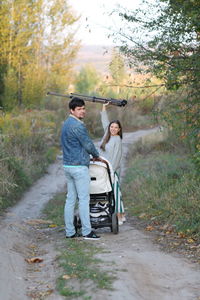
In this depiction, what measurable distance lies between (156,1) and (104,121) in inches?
94.7

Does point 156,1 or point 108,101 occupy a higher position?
point 156,1

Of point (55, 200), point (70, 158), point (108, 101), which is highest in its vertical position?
point (108, 101)

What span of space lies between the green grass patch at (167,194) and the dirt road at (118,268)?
0.68 meters

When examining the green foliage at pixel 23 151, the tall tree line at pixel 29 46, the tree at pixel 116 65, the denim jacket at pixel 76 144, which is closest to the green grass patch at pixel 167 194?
the denim jacket at pixel 76 144

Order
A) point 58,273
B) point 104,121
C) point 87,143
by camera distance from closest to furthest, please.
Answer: point 58,273
point 87,143
point 104,121

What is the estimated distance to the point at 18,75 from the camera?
1126 inches

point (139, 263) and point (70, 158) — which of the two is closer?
point (139, 263)

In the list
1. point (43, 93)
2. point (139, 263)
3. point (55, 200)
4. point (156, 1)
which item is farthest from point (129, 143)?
point (139, 263)

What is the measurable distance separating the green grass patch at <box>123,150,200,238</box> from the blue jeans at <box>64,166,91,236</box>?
1644 millimetres

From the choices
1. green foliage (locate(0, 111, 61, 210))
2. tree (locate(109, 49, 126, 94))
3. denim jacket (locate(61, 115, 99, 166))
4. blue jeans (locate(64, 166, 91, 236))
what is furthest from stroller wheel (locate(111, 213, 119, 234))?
green foliage (locate(0, 111, 61, 210))

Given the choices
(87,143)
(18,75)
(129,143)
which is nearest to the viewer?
(87,143)

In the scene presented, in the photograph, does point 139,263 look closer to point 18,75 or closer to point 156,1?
point 156,1

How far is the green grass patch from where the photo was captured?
985 centimetres

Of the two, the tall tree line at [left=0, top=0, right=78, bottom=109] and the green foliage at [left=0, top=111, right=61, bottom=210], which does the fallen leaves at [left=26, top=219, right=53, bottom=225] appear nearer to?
the green foliage at [left=0, top=111, right=61, bottom=210]
